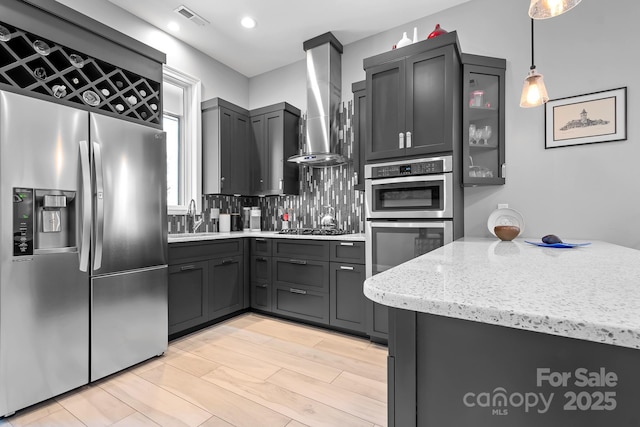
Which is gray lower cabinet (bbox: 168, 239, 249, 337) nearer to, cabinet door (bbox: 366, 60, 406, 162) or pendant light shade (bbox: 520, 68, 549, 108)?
cabinet door (bbox: 366, 60, 406, 162)

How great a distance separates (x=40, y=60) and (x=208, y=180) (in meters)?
1.76

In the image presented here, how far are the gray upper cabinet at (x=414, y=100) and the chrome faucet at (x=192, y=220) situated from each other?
205 centimetres

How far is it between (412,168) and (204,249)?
6.72 feet

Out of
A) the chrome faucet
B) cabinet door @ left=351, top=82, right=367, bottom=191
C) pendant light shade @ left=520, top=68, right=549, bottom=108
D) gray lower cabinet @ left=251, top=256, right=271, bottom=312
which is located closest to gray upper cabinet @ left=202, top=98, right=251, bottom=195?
the chrome faucet

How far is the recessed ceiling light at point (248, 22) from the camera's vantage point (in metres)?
3.07

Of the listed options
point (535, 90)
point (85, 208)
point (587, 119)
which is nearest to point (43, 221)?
point (85, 208)

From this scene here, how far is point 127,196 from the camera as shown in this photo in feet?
7.11

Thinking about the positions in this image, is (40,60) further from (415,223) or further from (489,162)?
(489,162)

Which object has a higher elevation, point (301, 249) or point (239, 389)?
point (301, 249)

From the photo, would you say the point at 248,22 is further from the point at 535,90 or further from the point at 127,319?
the point at 127,319

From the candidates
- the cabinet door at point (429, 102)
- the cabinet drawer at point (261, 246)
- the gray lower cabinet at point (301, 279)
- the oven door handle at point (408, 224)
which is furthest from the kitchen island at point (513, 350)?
the cabinet drawer at point (261, 246)

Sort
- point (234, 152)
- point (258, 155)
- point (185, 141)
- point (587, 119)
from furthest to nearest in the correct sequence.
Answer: point (258, 155) → point (234, 152) → point (185, 141) → point (587, 119)

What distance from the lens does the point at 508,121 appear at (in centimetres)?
263

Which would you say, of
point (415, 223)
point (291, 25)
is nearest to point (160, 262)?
point (415, 223)
